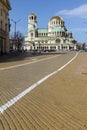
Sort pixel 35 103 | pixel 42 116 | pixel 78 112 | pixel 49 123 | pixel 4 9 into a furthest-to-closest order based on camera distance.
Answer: pixel 4 9 → pixel 35 103 → pixel 78 112 → pixel 42 116 → pixel 49 123

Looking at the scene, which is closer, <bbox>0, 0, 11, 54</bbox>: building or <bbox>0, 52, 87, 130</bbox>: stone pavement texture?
<bbox>0, 52, 87, 130</bbox>: stone pavement texture

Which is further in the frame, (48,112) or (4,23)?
(4,23)

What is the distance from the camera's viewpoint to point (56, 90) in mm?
15445

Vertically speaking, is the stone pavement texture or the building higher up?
the building

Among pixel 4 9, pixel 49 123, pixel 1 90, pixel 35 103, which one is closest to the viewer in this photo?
pixel 49 123

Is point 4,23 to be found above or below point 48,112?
above

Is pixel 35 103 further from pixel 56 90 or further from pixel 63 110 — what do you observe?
pixel 56 90

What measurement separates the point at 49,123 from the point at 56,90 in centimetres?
670

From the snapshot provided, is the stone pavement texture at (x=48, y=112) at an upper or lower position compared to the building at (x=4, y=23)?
lower

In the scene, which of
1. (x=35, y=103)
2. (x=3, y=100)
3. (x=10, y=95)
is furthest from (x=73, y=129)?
(x=10, y=95)

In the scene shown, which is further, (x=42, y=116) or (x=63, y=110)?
(x=63, y=110)

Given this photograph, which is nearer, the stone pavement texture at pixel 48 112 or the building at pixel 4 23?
the stone pavement texture at pixel 48 112

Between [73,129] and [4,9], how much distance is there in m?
96.7

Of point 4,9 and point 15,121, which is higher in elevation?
point 4,9
